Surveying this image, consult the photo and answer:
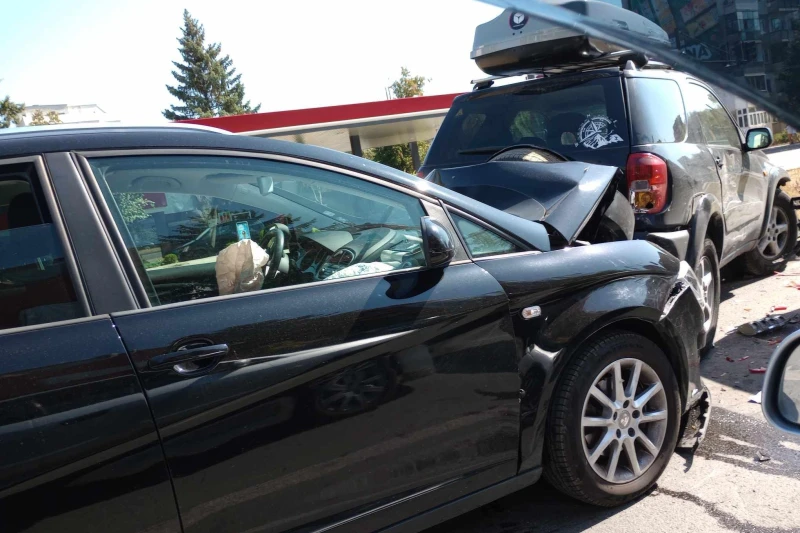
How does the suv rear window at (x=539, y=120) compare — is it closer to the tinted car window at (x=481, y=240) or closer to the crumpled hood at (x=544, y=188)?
the crumpled hood at (x=544, y=188)

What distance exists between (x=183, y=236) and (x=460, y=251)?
3.50 ft

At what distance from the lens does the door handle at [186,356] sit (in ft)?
7.02

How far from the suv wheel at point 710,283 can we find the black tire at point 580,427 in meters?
2.07

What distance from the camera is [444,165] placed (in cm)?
560

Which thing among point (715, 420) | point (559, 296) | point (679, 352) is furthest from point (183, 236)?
point (715, 420)

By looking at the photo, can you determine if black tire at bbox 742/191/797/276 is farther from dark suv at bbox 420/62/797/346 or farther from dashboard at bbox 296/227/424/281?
dashboard at bbox 296/227/424/281

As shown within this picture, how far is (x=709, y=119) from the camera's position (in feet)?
19.0

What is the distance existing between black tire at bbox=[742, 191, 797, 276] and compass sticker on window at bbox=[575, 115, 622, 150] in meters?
Answer: 2.85

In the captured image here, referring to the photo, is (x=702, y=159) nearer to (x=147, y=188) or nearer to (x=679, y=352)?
(x=679, y=352)

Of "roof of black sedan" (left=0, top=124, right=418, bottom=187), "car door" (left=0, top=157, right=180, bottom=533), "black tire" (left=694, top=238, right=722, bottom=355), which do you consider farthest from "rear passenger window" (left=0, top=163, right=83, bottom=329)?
"black tire" (left=694, top=238, right=722, bottom=355)

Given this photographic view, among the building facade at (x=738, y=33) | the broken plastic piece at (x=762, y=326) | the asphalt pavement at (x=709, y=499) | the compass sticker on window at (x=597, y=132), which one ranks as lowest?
the asphalt pavement at (x=709, y=499)

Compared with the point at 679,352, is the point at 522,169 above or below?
above

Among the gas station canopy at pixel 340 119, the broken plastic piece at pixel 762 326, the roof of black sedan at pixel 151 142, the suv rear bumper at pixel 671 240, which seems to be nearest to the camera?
the roof of black sedan at pixel 151 142

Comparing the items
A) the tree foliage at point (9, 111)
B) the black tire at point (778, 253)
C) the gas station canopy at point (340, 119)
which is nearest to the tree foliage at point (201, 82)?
the tree foliage at point (9, 111)
